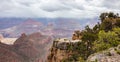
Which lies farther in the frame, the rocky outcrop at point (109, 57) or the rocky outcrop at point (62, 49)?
the rocky outcrop at point (62, 49)

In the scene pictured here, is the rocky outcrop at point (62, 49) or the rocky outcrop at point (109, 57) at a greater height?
the rocky outcrop at point (109, 57)

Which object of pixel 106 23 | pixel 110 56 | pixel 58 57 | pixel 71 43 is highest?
pixel 110 56

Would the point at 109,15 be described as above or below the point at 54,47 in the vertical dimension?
above

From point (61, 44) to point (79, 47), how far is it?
13.2 m

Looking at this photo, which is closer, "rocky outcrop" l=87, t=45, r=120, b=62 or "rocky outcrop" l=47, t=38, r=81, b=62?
"rocky outcrop" l=87, t=45, r=120, b=62

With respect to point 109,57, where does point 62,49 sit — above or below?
below

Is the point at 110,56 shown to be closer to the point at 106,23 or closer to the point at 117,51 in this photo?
the point at 117,51

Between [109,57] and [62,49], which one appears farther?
[62,49]

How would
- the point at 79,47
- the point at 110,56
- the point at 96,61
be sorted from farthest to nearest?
the point at 79,47 → the point at 110,56 → the point at 96,61

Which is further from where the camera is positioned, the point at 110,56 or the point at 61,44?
the point at 61,44

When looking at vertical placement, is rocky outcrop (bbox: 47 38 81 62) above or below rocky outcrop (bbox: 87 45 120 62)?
below

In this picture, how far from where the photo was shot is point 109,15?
104250mm

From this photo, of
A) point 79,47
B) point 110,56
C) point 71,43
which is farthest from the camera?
point 71,43

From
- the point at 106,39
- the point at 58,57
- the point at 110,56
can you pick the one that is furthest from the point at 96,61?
the point at 58,57
